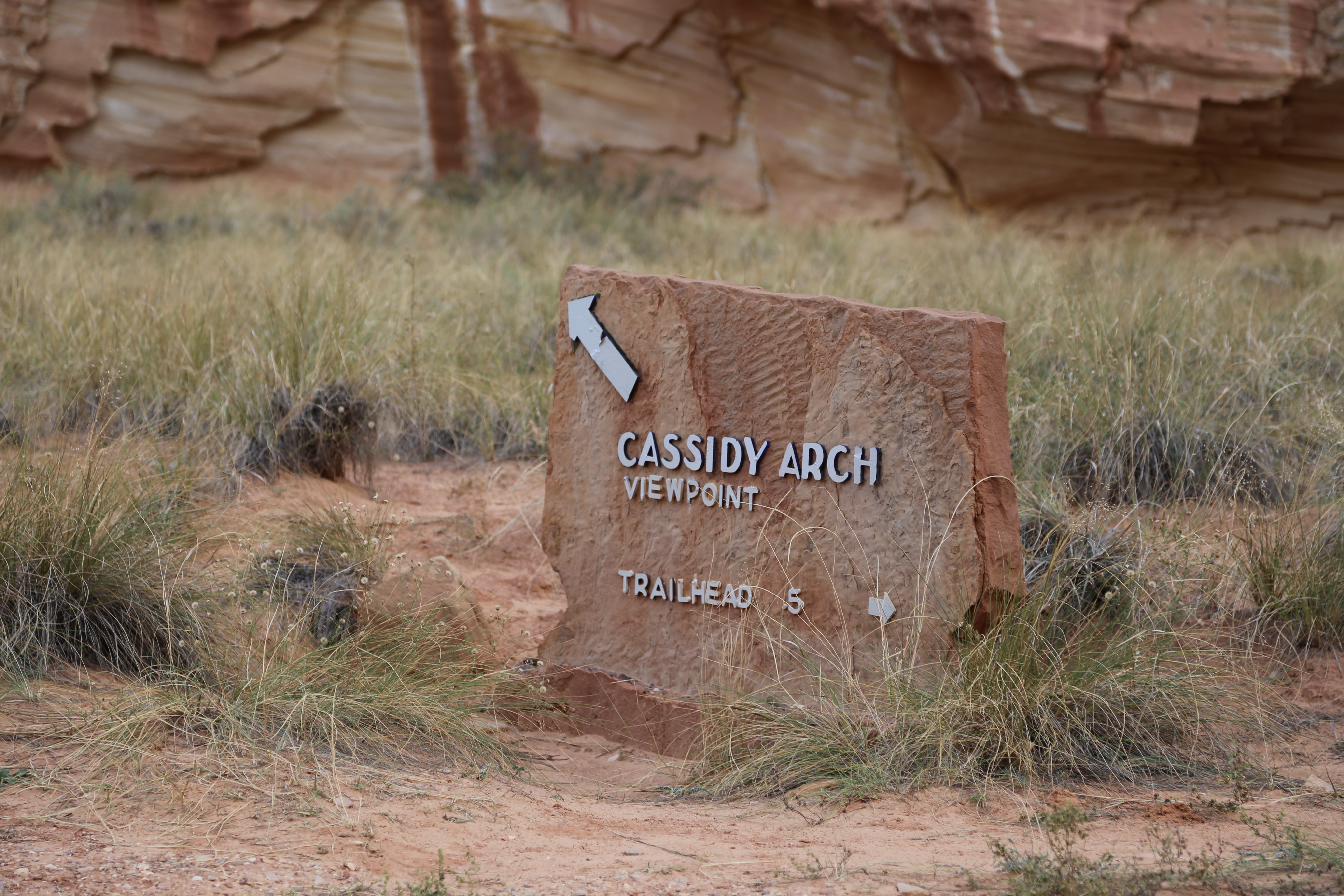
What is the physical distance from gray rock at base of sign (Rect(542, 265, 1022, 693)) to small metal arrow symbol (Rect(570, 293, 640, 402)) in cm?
2

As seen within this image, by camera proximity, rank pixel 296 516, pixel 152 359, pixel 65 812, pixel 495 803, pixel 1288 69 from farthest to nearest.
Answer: pixel 1288 69, pixel 152 359, pixel 296 516, pixel 495 803, pixel 65 812

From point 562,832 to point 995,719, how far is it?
112 cm

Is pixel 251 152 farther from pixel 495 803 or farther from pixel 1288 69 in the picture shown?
pixel 495 803

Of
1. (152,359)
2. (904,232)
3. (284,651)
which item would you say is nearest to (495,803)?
(284,651)

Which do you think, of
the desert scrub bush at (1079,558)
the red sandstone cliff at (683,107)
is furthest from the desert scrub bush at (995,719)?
the red sandstone cliff at (683,107)

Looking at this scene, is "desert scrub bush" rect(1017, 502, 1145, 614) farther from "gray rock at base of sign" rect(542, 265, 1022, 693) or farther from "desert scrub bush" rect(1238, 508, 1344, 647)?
"gray rock at base of sign" rect(542, 265, 1022, 693)

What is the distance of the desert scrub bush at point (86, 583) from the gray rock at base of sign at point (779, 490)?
1.16 metres

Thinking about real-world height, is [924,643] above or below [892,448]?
below

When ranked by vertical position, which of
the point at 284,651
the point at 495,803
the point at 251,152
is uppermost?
the point at 251,152

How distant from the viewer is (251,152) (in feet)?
44.1

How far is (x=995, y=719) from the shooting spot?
3.05 metres

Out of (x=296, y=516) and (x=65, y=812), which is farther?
(x=296, y=516)

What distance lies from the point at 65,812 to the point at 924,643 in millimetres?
2142

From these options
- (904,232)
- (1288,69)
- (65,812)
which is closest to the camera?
(65,812)
